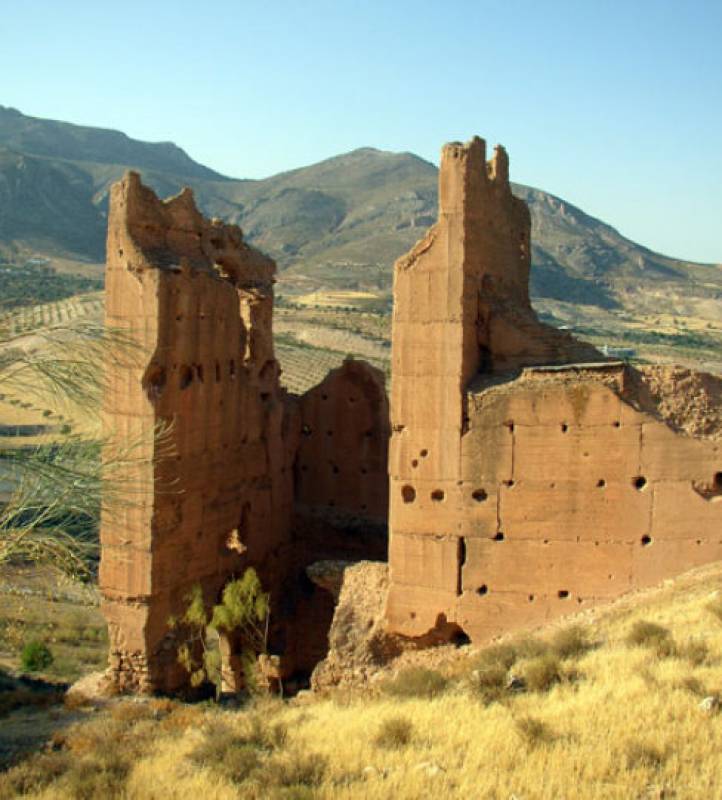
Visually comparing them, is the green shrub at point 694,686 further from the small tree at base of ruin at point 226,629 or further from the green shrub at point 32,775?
the small tree at base of ruin at point 226,629

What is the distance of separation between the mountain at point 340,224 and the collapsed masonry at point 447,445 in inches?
2498

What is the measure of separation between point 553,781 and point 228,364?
11.3m

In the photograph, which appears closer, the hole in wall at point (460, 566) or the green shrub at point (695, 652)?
the green shrub at point (695, 652)

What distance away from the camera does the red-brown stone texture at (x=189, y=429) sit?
16.2m

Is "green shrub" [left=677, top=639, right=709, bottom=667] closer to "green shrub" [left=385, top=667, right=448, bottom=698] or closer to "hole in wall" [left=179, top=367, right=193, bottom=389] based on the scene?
"green shrub" [left=385, top=667, right=448, bottom=698]

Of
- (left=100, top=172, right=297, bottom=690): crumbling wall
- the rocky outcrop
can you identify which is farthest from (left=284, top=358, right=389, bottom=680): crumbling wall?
the rocky outcrop

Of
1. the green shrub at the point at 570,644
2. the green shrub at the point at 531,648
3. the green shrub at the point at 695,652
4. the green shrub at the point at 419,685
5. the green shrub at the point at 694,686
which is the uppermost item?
the green shrub at the point at 695,652

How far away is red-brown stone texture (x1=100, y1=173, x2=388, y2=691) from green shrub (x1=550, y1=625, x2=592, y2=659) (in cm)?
604

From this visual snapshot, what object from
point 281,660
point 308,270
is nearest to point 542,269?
point 308,270

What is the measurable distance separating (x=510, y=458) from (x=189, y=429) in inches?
213

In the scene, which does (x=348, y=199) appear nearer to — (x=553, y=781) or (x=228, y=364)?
(x=228, y=364)

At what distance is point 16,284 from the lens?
5153cm

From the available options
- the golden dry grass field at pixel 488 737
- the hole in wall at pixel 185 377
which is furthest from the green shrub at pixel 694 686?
the hole in wall at pixel 185 377

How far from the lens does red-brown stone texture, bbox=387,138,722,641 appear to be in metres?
13.8
